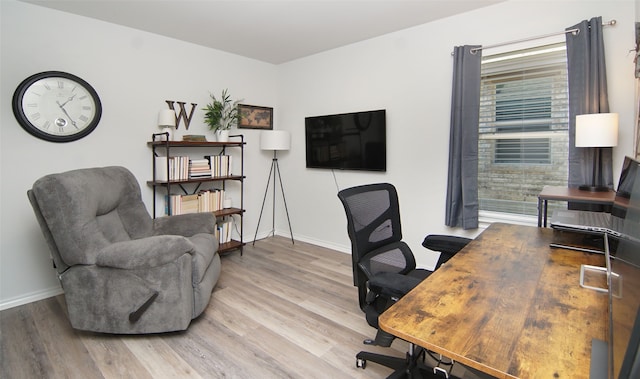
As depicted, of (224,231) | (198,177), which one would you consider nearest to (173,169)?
(198,177)

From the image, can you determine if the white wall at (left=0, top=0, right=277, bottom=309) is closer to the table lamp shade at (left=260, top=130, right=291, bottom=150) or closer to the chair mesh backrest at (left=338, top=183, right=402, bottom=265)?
the table lamp shade at (left=260, top=130, right=291, bottom=150)

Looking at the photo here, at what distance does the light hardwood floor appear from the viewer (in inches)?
74.5

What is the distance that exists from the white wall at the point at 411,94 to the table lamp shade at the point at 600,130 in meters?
0.35

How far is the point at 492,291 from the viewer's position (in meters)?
1.12

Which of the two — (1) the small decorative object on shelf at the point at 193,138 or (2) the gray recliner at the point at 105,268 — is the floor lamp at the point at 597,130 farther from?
(1) the small decorative object on shelf at the point at 193,138

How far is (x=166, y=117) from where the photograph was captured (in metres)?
3.36

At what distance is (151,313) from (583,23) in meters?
3.66

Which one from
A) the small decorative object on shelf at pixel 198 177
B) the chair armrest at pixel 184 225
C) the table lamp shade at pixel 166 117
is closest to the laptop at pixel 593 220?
the chair armrest at pixel 184 225

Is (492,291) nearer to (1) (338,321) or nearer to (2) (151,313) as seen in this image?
(1) (338,321)

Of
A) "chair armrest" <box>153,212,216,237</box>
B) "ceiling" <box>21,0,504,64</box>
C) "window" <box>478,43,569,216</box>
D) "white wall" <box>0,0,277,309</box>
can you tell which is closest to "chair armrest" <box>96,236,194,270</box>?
"chair armrest" <box>153,212,216,237</box>

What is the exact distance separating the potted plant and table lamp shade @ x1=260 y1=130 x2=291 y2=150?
16.6 inches

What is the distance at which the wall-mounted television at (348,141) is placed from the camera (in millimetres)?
3594

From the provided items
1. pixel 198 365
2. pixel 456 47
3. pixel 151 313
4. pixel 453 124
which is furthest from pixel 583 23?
pixel 151 313

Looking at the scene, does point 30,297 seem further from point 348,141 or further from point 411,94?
point 411,94
